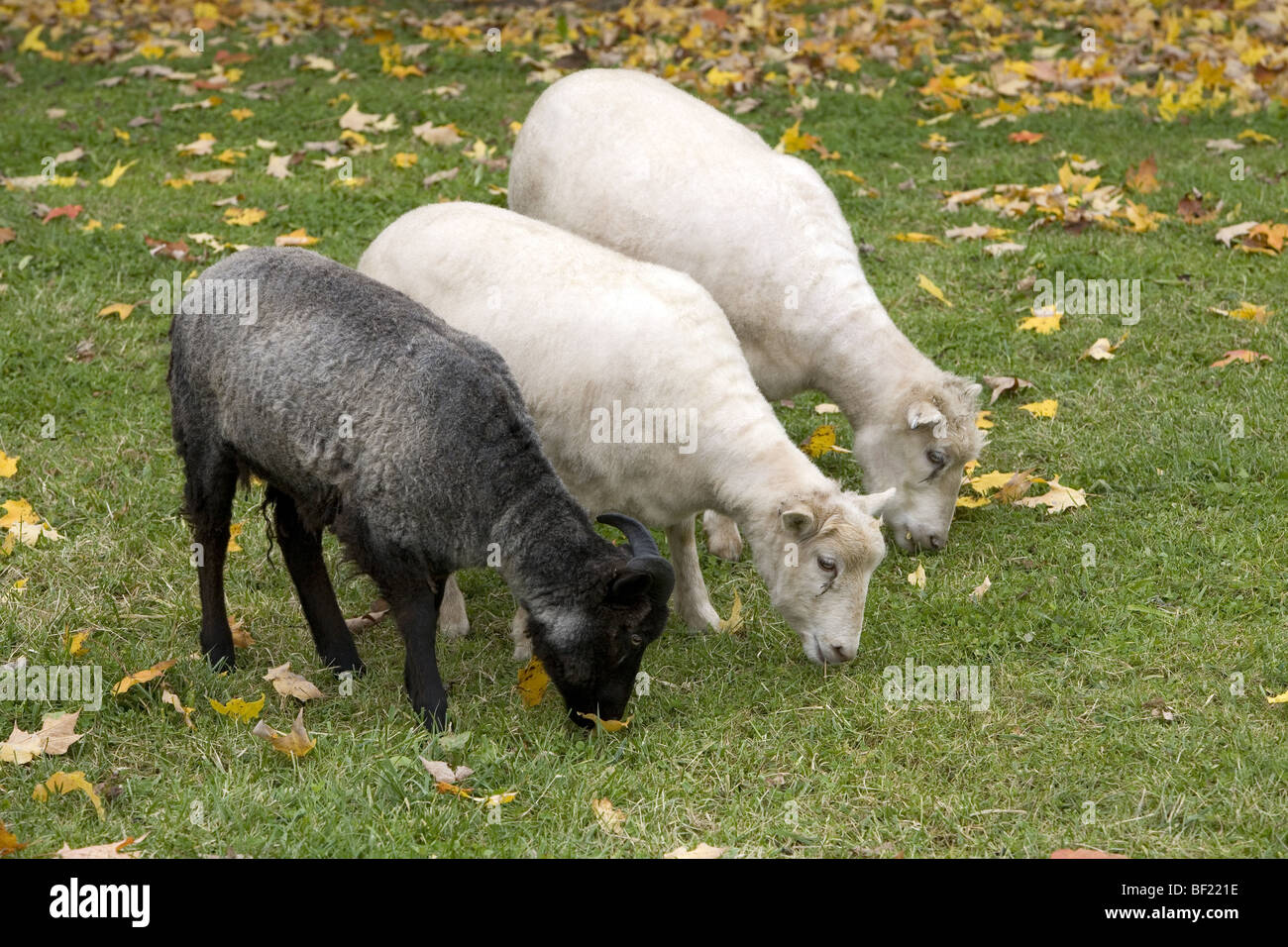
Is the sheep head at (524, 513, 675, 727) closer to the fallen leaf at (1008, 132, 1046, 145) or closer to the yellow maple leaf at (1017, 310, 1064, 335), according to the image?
the yellow maple leaf at (1017, 310, 1064, 335)

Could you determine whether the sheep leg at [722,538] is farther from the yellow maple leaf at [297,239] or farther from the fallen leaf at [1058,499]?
the yellow maple leaf at [297,239]

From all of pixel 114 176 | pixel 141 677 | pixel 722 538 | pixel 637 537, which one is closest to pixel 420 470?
pixel 637 537

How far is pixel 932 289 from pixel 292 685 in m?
5.04

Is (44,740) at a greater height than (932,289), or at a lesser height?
lesser

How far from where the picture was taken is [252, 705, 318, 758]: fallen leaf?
15.5 ft

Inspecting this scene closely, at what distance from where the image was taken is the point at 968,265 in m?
9.03

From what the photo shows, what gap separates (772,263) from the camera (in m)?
6.69

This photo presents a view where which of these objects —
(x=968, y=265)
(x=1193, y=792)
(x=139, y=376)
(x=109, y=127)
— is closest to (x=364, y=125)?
(x=109, y=127)

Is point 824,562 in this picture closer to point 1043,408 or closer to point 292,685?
point 292,685

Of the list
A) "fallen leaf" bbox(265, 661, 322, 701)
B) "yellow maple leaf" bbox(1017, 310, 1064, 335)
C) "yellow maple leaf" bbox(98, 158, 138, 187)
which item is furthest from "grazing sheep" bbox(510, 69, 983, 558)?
"yellow maple leaf" bbox(98, 158, 138, 187)

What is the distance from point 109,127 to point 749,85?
5.45 m

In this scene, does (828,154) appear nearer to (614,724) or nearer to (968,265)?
(968,265)

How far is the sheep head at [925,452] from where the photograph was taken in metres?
6.24
